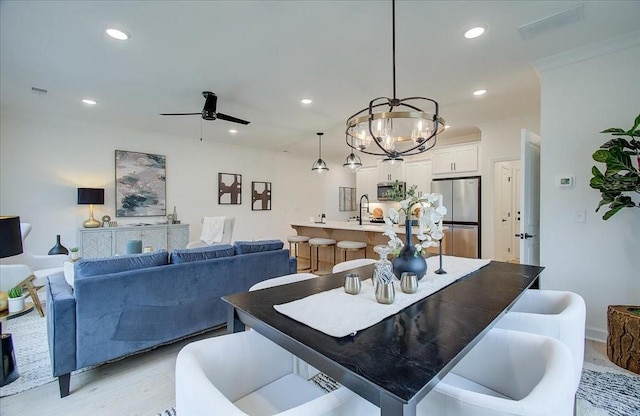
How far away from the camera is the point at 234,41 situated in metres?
2.55

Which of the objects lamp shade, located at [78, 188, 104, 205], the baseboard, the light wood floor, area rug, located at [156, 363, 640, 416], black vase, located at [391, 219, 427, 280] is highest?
lamp shade, located at [78, 188, 104, 205]

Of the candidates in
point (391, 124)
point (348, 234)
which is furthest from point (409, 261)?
point (348, 234)

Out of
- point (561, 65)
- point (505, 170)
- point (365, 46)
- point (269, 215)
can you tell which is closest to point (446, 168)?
point (505, 170)

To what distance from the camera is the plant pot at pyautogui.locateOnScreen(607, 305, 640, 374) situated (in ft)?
7.11

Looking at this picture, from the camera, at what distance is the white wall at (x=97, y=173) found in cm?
446

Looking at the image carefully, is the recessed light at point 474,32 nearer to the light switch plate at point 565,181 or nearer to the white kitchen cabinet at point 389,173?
the light switch plate at point 565,181

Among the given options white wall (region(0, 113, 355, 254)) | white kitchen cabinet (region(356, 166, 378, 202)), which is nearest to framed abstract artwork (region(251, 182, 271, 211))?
white wall (region(0, 113, 355, 254))

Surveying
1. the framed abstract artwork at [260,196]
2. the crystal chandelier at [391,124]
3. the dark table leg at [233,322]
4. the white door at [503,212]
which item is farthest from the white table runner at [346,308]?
the framed abstract artwork at [260,196]

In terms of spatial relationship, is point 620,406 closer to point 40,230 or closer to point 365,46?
point 365,46

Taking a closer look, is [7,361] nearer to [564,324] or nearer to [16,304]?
[16,304]

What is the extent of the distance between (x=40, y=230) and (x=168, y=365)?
3905 millimetres

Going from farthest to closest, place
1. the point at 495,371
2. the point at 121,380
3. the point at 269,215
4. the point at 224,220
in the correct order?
the point at 269,215 → the point at 224,220 → the point at 121,380 → the point at 495,371

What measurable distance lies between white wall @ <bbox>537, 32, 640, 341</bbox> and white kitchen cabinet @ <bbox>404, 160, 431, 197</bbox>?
3.45 m

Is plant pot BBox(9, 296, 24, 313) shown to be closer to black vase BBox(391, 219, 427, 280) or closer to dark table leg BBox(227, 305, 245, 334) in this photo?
dark table leg BBox(227, 305, 245, 334)
